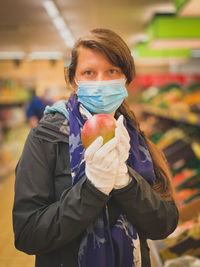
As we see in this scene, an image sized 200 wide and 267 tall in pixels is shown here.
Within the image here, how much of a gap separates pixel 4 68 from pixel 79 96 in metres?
9.76

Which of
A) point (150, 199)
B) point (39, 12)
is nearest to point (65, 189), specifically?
point (150, 199)

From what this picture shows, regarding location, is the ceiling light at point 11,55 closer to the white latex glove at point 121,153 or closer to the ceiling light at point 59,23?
the ceiling light at point 59,23

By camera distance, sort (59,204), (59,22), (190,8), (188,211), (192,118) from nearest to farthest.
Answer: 1. (59,204)
2. (188,211)
3. (192,118)
4. (190,8)
5. (59,22)

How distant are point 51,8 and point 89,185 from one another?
15.1ft

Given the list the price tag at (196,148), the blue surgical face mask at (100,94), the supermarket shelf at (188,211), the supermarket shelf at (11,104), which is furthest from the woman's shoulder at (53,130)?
the supermarket shelf at (11,104)

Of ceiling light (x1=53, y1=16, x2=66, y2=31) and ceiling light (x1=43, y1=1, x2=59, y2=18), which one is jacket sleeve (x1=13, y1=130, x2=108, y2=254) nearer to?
ceiling light (x1=43, y1=1, x2=59, y2=18)

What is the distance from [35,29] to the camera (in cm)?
650

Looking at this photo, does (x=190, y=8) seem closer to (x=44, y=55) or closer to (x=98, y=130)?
(x=98, y=130)

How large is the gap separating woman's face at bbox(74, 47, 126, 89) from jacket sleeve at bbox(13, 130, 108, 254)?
343mm

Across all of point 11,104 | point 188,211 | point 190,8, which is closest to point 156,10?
point 190,8

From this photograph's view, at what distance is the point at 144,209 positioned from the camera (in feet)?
3.95

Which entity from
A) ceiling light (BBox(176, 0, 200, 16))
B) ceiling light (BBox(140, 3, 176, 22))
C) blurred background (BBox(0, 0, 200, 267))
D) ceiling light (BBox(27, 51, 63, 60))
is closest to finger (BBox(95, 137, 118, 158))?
blurred background (BBox(0, 0, 200, 267))

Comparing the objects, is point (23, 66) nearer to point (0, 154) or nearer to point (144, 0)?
point (0, 154)

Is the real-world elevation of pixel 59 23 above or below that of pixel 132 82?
above
